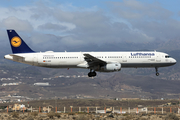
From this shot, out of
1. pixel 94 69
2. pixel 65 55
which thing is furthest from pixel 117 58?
pixel 65 55

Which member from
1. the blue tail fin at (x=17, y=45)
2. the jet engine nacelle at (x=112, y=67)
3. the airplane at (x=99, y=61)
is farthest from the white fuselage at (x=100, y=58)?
the blue tail fin at (x=17, y=45)

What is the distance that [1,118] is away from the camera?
45.2 m

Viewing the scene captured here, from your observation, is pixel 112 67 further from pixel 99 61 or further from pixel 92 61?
pixel 92 61

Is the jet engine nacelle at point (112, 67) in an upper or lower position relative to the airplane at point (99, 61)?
lower

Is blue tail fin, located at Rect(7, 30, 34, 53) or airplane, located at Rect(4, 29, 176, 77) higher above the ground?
blue tail fin, located at Rect(7, 30, 34, 53)

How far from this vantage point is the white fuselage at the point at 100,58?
62750 millimetres

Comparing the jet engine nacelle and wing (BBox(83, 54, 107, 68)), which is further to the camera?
the jet engine nacelle

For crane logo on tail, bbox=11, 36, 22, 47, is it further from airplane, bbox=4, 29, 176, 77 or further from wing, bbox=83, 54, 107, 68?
wing, bbox=83, 54, 107, 68

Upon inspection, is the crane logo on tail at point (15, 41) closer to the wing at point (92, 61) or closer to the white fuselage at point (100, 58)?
the white fuselage at point (100, 58)

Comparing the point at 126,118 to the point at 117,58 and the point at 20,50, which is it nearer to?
the point at 117,58

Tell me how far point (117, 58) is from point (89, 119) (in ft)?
70.5

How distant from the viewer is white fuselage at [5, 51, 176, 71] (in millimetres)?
62750

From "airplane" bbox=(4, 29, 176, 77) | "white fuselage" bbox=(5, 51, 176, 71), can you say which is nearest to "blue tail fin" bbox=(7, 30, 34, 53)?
"airplane" bbox=(4, 29, 176, 77)

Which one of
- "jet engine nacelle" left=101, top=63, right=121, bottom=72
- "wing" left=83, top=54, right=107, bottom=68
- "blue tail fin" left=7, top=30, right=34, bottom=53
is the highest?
"blue tail fin" left=7, top=30, right=34, bottom=53
